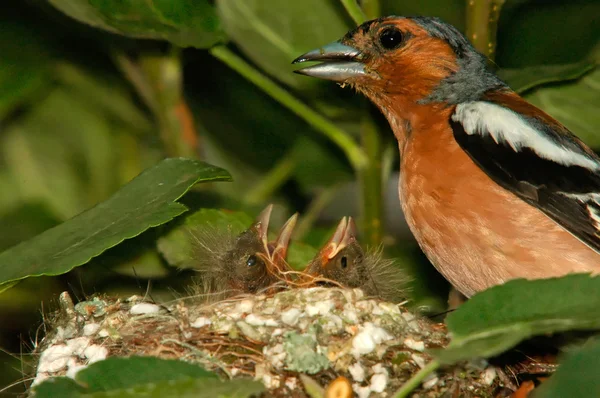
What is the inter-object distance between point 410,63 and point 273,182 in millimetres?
868

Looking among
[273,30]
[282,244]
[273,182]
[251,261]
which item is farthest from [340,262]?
[273,30]

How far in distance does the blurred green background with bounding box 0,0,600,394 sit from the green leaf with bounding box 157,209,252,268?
7 centimetres

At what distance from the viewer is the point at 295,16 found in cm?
367

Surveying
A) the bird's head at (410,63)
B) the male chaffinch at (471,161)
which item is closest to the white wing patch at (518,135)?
the male chaffinch at (471,161)

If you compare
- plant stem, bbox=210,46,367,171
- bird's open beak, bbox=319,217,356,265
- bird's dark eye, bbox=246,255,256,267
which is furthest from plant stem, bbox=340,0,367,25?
bird's dark eye, bbox=246,255,256,267

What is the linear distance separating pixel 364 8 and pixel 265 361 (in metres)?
1.58

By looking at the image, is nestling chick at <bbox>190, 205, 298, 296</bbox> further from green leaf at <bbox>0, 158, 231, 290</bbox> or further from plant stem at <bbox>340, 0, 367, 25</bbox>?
plant stem at <bbox>340, 0, 367, 25</bbox>

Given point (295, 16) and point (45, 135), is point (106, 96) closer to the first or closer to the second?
point (45, 135)

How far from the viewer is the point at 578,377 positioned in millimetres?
1754

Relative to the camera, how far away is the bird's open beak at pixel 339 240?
143 inches

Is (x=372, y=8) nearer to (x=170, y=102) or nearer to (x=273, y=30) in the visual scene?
(x=273, y=30)

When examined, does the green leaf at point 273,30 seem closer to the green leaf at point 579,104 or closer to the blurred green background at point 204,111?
the blurred green background at point 204,111

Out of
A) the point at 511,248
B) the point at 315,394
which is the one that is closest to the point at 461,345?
the point at 315,394

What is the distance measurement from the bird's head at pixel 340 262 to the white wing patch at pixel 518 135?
692 mm
